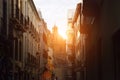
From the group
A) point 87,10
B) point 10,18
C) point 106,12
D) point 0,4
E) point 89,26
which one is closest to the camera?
point 106,12

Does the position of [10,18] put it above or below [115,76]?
above

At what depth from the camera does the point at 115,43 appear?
25.4ft

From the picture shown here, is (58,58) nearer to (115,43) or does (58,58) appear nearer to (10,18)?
(10,18)

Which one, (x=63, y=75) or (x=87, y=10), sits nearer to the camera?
(x=87, y=10)

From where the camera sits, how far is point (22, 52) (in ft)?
107

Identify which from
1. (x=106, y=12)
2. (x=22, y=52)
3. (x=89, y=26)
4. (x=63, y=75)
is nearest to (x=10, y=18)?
(x=22, y=52)

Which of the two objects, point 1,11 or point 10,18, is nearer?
point 1,11

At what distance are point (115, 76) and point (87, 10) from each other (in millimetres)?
3898

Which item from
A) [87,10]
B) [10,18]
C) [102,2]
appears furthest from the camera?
[10,18]

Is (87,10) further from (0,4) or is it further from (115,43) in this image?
(0,4)

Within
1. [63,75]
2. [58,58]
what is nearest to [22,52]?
[63,75]

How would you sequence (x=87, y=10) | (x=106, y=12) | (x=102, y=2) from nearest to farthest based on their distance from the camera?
(x=106, y=12), (x=102, y=2), (x=87, y=10)

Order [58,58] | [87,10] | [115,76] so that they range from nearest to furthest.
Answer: [115,76]
[87,10]
[58,58]

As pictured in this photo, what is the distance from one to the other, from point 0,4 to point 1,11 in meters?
0.60
